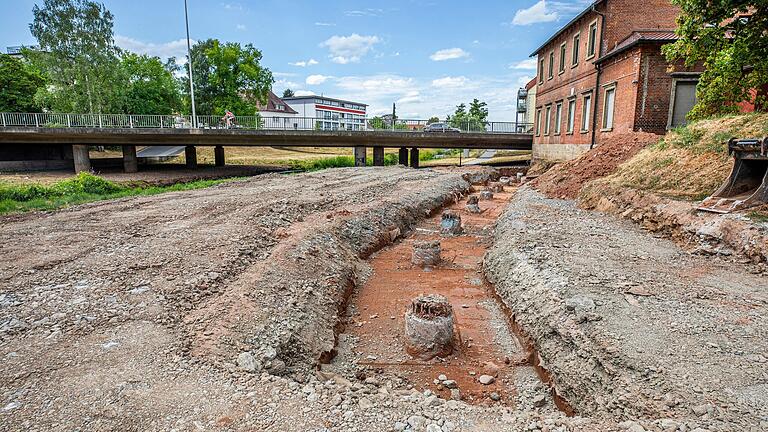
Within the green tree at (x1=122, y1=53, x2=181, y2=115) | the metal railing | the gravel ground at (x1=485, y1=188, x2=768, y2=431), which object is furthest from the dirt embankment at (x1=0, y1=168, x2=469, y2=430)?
the green tree at (x1=122, y1=53, x2=181, y2=115)

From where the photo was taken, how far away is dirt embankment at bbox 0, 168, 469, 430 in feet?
13.0

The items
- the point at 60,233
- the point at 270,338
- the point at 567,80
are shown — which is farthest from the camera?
the point at 567,80

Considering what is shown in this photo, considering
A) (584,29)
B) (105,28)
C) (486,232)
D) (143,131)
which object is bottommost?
(486,232)

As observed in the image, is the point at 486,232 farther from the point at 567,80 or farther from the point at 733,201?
the point at 567,80

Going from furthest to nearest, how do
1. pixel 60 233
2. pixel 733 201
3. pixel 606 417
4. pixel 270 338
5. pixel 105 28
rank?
pixel 105 28, pixel 60 233, pixel 733 201, pixel 270 338, pixel 606 417

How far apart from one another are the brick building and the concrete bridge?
5388 mm

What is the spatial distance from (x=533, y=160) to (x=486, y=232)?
73.4 ft

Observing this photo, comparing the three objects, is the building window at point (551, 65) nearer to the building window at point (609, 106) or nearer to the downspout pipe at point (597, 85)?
the downspout pipe at point (597, 85)

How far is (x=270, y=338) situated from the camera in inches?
213

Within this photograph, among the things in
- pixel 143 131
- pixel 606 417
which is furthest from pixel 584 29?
pixel 143 131

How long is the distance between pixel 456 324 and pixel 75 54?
4493 cm

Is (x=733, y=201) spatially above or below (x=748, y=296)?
above

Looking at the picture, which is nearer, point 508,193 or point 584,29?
point 508,193

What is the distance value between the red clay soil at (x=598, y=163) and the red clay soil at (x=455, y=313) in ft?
20.3
